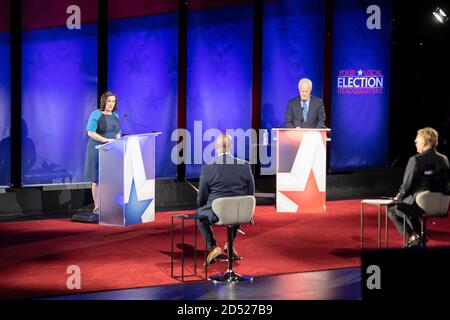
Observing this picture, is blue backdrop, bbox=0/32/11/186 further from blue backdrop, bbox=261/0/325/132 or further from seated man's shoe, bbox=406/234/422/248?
seated man's shoe, bbox=406/234/422/248

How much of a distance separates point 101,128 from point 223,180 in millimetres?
2886

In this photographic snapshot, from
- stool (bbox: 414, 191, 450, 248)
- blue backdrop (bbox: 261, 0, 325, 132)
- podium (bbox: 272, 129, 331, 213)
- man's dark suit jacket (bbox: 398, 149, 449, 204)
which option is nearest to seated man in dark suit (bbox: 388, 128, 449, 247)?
man's dark suit jacket (bbox: 398, 149, 449, 204)

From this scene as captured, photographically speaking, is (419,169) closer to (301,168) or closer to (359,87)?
(301,168)

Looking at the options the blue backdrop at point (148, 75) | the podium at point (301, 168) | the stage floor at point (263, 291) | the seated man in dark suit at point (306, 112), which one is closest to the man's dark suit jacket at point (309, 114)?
the seated man in dark suit at point (306, 112)

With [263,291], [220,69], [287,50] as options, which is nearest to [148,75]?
[220,69]

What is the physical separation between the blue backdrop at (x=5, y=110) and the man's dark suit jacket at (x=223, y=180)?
4.13 meters

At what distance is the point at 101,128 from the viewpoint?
9.26 meters

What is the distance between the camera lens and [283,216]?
32.4ft

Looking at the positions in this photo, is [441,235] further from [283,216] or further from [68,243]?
[68,243]

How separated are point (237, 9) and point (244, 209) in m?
5.78

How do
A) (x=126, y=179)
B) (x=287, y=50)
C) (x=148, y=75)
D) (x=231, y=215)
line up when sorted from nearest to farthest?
(x=231, y=215) < (x=126, y=179) < (x=148, y=75) < (x=287, y=50)

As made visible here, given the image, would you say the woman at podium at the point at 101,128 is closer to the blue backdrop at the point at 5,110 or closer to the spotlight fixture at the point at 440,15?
the blue backdrop at the point at 5,110

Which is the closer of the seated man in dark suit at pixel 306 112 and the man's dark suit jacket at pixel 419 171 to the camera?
the man's dark suit jacket at pixel 419 171

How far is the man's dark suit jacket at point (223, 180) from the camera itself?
268 inches
